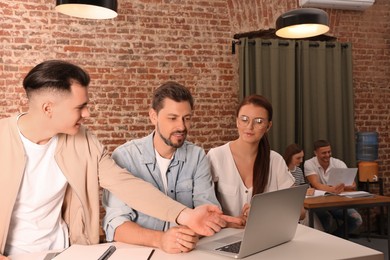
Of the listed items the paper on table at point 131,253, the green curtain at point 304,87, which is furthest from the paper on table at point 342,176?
the paper on table at point 131,253

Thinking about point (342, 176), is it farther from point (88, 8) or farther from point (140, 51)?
point (88, 8)

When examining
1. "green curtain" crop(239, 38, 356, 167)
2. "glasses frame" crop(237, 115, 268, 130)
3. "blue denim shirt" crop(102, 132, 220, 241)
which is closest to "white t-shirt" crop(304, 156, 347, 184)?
"green curtain" crop(239, 38, 356, 167)

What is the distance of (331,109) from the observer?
223 inches

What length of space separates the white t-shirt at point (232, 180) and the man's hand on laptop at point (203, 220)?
2.41ft

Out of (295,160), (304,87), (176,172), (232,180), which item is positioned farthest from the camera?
(304,87)

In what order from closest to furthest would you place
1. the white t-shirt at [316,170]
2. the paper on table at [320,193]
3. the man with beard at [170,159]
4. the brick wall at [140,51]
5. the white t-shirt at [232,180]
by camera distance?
the man with beard at [170,159] → the white t-shirt at [232,180] → the paper on table at [320,193] → the brick wall at [140,51] → the white t-shirt at [316,170]

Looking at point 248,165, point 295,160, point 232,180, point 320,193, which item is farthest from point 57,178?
point 295,160

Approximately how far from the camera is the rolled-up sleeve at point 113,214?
1915mm

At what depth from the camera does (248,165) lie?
2.68 m

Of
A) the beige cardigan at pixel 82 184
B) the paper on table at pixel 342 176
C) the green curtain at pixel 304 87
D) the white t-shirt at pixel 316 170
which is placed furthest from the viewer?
the green curtain at pixel 304 87

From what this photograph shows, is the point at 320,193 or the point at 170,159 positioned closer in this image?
the point at 170,159

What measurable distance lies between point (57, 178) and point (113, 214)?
0.31m

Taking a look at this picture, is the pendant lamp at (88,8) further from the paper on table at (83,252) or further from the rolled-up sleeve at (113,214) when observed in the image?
the paper on table at (83,252)

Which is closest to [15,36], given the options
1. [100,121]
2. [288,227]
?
[100,121]
